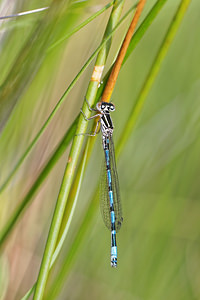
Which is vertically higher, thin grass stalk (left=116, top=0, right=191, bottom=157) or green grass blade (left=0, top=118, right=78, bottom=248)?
thin grass stalk (left=116, top=0, right=191, bottom=157)

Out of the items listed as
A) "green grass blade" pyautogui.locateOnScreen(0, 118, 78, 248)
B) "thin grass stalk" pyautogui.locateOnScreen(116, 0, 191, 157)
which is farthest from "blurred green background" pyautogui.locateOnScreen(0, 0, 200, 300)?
"green grass blade" pyautogui.locateOnScreen(0, 118, 78, 248)

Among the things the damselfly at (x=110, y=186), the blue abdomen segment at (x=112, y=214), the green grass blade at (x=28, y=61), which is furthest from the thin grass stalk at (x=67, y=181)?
the blue abdomen segment at (x=112, y=214)

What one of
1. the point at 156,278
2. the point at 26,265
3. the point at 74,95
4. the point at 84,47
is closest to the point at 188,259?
the point at 156,278

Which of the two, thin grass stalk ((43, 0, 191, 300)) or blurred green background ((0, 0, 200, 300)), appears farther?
blurred green background ((0, 0, 200, 300))

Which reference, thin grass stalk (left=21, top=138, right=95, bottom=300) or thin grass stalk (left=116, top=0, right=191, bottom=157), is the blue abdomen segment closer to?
thin grass stalk (left=116, top=0, right=191, bottom=157)

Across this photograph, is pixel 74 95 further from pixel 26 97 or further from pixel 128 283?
pixel 128 283

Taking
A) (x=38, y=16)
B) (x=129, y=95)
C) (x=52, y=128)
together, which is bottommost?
(x=52, y=128)

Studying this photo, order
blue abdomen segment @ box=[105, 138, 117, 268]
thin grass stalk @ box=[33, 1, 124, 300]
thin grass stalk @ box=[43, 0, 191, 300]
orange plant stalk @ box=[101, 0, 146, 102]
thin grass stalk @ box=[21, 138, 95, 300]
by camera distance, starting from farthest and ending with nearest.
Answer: blue abdomen segment @ box=[105, 138, 117, 268] → thin grass stalk @ box=[43, 0, 191, 300] → orange plant stalk @ box=[101, 0, 146, 102] → thin grass stalk @ box=[21, 138, 95, 300] → thin grass stalk @ box=[33, 1, 124, 300]
